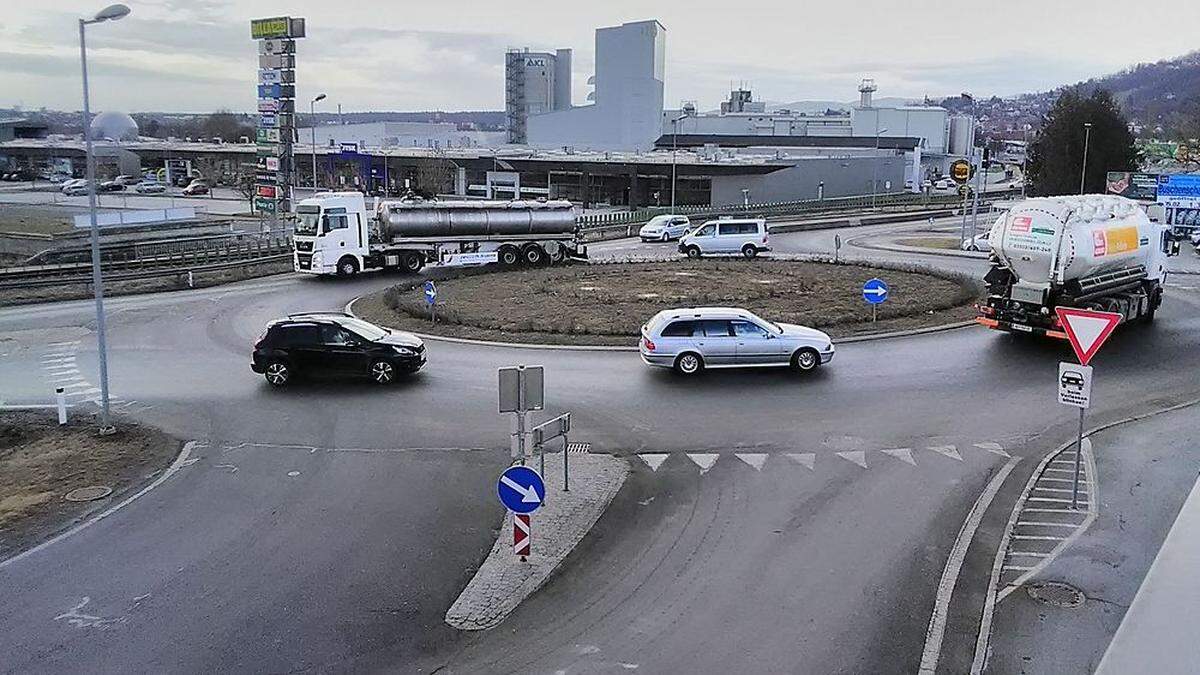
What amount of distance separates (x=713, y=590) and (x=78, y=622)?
23.3 feet

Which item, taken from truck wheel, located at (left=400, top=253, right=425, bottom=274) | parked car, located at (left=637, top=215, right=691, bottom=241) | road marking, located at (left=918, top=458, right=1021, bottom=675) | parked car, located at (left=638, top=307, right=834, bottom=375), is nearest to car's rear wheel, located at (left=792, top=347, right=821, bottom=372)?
parked car, located at (left=638, top=307, right=834, bottom=375)

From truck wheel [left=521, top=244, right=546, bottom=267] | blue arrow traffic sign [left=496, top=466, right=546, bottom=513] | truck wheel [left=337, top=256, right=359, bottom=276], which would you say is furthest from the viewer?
truck wheel [left=521, top=244, right=546, bottom=267]

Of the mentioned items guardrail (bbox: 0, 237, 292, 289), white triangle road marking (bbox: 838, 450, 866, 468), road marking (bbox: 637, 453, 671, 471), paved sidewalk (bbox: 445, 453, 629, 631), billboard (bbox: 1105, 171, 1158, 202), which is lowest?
paved sidewalk (bbox: 445, 453, 629, 631)

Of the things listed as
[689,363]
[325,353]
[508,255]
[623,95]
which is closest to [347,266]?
[508,255]

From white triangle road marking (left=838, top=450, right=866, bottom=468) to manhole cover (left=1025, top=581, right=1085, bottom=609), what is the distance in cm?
447

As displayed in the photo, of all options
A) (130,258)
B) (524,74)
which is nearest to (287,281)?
(130,258)

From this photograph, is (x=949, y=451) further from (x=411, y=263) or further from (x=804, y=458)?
(x=411, y=263)

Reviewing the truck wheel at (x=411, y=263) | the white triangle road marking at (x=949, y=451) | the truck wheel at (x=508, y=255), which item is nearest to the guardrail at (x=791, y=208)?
the truck wheel at (x=508, y=255)

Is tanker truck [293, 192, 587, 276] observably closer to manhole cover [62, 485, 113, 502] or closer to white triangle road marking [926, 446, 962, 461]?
manhole cover [62, 485, 113, 502]

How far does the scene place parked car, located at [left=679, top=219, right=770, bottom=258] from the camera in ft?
153

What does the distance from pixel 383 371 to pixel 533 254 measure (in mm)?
22329

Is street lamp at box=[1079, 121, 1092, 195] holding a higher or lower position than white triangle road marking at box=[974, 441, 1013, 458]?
higher

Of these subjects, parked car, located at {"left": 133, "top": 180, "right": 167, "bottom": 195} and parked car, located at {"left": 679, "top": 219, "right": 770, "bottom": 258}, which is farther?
parked car, located at {"left": 133, "top": 180, "right": 167, "bottom": 195}

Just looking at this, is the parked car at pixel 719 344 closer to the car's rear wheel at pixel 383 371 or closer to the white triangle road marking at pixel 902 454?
the white triangle road marking at pixel 902 454
